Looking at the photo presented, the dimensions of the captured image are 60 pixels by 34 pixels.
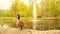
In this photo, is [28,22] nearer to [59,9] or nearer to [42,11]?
[42,11]

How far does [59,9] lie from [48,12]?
168 mm

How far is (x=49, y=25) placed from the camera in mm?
2264

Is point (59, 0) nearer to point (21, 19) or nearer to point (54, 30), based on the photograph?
point (54, 30)

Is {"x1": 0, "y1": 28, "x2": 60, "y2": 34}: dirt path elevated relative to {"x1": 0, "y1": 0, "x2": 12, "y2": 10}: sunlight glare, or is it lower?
lower

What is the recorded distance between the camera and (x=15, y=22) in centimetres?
226

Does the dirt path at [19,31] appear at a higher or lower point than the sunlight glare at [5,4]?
lower

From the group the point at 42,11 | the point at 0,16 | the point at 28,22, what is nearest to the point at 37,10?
the point at 42,11

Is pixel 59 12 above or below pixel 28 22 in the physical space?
above

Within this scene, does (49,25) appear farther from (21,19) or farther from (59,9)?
(21,19)

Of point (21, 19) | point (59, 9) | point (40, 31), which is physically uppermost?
point (59, 9)

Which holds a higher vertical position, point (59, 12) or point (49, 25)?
point (59, 12)

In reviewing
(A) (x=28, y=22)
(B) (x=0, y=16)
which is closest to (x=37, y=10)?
(A) (x=28, y=22)

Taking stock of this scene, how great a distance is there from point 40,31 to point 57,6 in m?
0.45

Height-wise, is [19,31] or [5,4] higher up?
[5,4]
